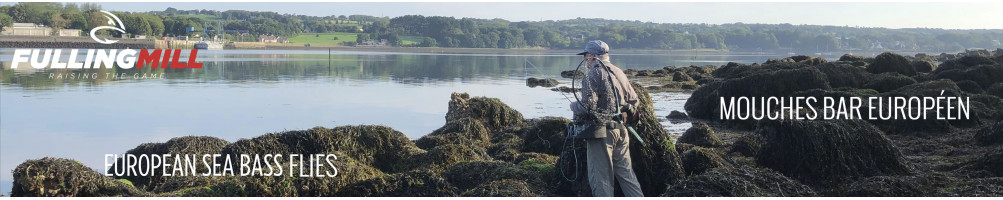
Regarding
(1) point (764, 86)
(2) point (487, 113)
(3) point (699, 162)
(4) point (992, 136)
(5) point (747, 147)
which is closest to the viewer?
(3) point (699, 162)

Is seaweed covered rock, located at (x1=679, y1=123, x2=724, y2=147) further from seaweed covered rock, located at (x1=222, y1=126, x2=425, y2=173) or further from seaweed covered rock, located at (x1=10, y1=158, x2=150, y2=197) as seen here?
seaweed covered rock, located at (x1=10, y1=158, x2=150, y2=197)

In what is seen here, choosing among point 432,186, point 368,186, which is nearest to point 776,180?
point 432,186

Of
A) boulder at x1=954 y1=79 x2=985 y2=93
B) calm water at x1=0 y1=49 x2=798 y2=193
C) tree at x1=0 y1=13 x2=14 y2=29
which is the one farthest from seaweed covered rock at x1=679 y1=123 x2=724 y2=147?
tree at x1=0 y1=13 x2=14 y2=29

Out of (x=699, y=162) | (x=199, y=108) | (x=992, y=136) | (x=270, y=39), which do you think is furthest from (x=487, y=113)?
(x=270, y=39)

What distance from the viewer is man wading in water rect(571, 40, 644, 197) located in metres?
7.94

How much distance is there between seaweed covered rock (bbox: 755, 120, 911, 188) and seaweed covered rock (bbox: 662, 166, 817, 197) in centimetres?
114

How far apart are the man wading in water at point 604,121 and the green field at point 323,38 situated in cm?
15757

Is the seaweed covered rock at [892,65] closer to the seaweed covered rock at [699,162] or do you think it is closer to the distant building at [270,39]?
the seaweed covered rock at [699,162]

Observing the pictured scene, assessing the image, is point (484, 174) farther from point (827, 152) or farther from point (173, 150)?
point (173, 150)

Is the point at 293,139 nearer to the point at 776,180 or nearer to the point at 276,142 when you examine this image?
the point at 276,142

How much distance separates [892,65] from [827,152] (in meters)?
19.8

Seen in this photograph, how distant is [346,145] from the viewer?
10.7m

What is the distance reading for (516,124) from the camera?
55.7ft

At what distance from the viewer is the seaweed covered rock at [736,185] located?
803 cm
